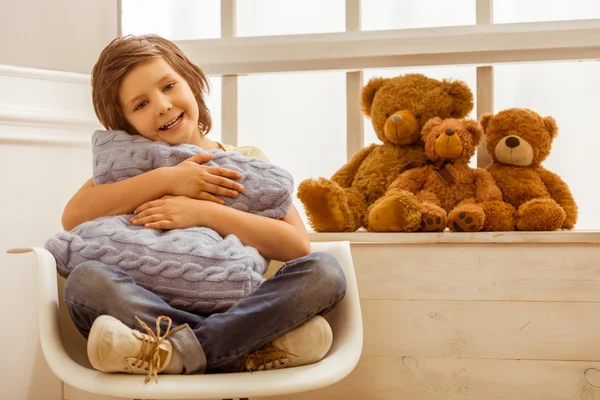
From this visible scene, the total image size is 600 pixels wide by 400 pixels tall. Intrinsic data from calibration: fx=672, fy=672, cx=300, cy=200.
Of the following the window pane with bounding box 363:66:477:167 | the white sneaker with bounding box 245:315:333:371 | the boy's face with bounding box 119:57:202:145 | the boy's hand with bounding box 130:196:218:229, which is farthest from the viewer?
the window pane with bounding box 363:66:477:167

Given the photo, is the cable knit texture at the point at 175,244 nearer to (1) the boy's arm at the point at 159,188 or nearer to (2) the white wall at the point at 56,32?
(1) the boy's arm at the point at 159,188

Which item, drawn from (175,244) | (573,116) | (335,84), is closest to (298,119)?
(335,84)

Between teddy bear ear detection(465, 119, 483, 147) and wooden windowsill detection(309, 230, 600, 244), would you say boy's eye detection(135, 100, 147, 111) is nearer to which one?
wooden windowsill detection(309, 230, 600, 244)

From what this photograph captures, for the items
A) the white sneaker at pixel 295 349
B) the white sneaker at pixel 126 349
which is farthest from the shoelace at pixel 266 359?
the white sneaker at pixel 126 349

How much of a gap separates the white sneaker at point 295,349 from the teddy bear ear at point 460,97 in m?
0.81

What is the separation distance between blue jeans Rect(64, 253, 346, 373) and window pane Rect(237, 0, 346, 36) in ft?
3.29

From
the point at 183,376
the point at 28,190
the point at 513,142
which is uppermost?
the point at 513,142

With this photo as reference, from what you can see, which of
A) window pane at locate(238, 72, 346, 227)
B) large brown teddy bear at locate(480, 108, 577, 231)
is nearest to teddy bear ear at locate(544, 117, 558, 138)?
large brown teddy bear at locate(480, 108, 577, 231)

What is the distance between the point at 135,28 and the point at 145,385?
1.28m

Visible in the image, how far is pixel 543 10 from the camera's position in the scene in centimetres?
174

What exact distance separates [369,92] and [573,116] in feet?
1.74

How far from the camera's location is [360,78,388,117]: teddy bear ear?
5.46ft

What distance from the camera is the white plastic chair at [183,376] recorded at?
93 centimetres

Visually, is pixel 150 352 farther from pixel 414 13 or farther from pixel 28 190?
pixel 414 13
